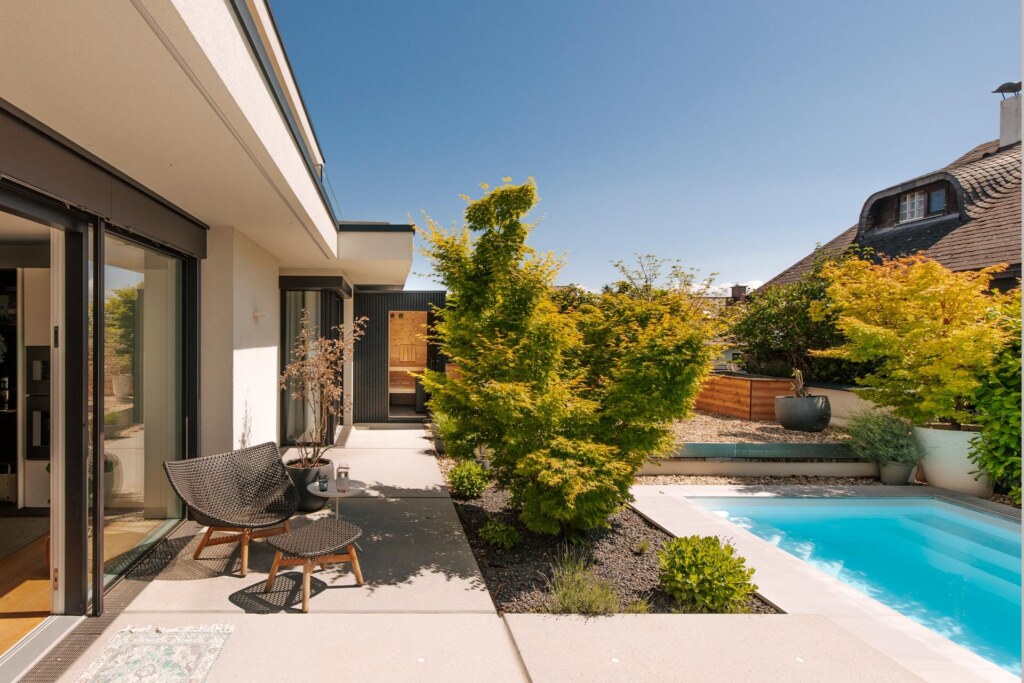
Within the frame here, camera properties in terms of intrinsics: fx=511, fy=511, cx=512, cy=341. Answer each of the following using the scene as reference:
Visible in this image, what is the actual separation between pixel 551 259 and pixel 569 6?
5470 mm

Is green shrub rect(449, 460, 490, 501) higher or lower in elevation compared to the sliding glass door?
lower

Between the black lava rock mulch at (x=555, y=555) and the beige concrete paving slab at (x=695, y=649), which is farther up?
the beige concrete paving slab at (x=695, y=649)

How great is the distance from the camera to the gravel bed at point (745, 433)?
9.12 meters

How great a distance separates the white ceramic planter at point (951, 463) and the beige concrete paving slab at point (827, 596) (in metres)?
0.42

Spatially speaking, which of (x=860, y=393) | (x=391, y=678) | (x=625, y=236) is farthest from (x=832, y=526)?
(x=625, y=236)

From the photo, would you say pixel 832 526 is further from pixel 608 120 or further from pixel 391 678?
pixel 608 120

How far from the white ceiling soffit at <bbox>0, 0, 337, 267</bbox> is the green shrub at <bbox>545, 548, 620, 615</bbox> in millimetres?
3409

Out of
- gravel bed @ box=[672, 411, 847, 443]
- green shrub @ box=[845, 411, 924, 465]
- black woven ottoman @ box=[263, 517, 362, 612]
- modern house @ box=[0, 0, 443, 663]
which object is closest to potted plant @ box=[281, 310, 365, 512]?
modern house @ box=[0, 0, 443, 663]

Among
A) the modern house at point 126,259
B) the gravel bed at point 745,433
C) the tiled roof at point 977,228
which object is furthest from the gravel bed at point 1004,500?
the modern house at point 126,259

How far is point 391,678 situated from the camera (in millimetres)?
2549

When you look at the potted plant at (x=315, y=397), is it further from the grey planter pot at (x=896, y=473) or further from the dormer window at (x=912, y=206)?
the dormer window at (x=912, y=206)

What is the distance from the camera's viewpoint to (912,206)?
44.6 ft

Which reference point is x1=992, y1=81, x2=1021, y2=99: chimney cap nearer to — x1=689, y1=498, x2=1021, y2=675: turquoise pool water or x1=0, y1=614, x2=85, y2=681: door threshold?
x1=689, y1=498, x2=1021, y2=675: turquoise pool water

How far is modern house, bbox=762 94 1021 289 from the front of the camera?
1016 centimetres
